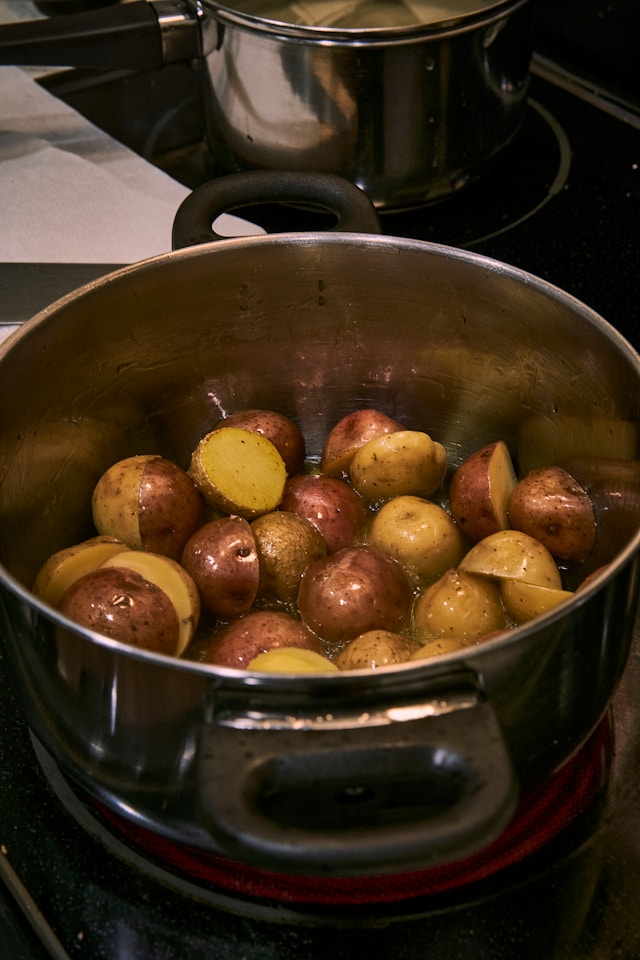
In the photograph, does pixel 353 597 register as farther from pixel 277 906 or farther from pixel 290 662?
pixel 277 906

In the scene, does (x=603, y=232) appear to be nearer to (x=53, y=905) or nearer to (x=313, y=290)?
(x=313, y=290)

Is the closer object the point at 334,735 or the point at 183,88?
the point at 334,735

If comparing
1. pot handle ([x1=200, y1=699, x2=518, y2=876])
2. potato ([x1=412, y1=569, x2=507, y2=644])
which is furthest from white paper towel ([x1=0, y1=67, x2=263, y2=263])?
A: pot handle ([x1=200, y1=699, x2=518, y2=876])

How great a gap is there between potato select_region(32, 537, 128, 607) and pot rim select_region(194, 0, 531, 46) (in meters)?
0.63

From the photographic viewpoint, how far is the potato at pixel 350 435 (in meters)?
1.00

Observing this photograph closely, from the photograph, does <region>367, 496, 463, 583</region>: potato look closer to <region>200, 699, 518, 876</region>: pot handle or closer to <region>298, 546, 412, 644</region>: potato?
<region>298, 546, 412, 644</region>: potato

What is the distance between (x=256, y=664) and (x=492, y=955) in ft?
0.82

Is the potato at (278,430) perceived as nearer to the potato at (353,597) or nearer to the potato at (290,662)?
the potato at (353,597)

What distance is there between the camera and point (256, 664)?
0.70 meters

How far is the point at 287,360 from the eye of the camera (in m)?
1.06

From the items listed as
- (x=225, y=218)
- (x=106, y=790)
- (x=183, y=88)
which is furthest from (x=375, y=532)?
(x=183, y=88)

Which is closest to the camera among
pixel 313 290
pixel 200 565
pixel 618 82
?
pixel 200 565

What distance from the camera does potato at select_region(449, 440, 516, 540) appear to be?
0.92m

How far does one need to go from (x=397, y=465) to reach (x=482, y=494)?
90 mm
